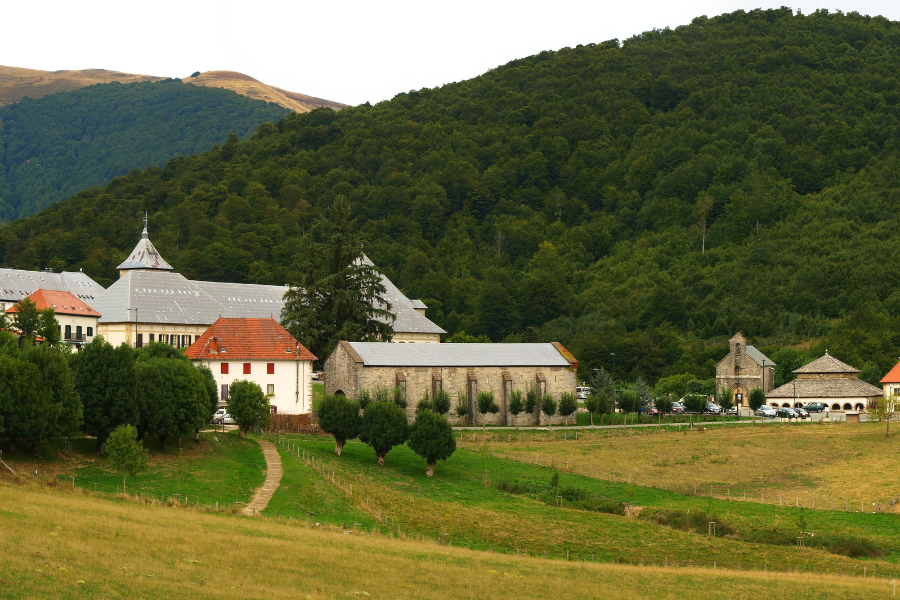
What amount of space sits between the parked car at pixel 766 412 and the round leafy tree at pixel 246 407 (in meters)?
42.4

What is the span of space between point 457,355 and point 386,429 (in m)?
22.5

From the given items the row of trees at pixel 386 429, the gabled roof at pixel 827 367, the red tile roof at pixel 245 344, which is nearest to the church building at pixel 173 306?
the red tile roof at pixel 245 344

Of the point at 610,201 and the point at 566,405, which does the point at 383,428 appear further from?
the point at 610,201

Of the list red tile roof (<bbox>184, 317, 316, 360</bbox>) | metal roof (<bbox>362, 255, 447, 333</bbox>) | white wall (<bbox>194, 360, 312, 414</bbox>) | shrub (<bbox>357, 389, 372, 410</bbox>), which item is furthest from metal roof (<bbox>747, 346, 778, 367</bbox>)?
white wall (<bbox>194, 360, 312, 414</bbox>)

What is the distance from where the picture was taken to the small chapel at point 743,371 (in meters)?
88.2

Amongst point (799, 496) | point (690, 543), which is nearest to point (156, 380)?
point (690, 543)

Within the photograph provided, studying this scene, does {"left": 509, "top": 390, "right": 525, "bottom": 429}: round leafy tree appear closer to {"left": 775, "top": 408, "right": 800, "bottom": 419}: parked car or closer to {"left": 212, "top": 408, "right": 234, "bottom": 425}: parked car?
{"left": 212, "top": 408, "right": 234, "bottom": 425}: parked car

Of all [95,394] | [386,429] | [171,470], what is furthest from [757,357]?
[95,394]

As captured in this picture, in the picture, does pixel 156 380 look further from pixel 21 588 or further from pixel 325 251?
pixel 325 251

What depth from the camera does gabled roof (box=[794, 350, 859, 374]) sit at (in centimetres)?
8506

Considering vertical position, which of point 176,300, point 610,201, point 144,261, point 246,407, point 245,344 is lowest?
point 246,407

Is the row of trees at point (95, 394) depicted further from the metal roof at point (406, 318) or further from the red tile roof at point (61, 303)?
the metal roof at point (406, 318)

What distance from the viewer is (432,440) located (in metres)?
51.2

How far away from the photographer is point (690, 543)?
127 ft
